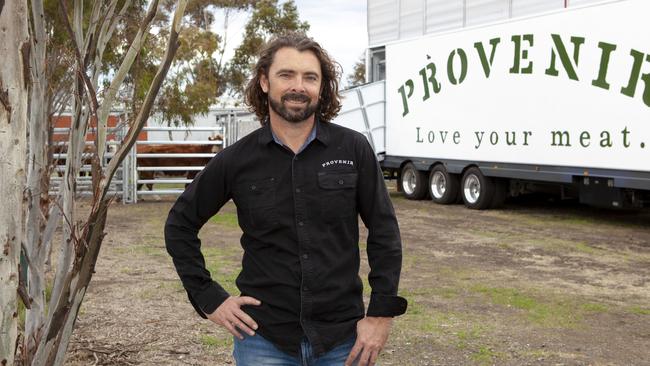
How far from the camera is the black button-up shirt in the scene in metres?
3.00

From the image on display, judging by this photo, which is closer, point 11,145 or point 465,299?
point 11,145

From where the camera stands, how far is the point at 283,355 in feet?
9.94

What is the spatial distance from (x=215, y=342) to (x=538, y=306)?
3054 mm

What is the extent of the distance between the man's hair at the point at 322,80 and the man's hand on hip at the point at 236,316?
70 centimetres

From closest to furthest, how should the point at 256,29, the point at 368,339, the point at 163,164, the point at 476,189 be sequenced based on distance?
the point at 368,339
the point at 476,189
the point at 163,164
the point at 256,29

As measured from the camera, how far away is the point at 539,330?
6.96 m

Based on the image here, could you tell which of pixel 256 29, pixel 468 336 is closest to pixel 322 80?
pixel 468 336

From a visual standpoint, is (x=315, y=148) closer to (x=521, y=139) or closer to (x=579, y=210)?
(x=521, y=139)

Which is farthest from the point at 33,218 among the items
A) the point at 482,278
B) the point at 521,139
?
the point at 521,139

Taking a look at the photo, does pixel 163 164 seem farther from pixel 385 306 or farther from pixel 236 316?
pixel 385 306

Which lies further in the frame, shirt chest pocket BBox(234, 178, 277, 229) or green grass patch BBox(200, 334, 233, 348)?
green grass patch BBox(200, 334, 233, 348)

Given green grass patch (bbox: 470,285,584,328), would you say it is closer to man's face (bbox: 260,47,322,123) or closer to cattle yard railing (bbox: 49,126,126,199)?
cattle yard railing (bbox: 49,126,126,199)

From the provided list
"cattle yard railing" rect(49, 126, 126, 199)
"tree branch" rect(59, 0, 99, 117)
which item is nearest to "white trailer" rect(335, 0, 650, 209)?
"cattle yard railing" rect(49, 126, 126, 199)

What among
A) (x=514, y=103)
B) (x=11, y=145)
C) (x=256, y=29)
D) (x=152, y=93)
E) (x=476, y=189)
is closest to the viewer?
(x=11, y=145)
